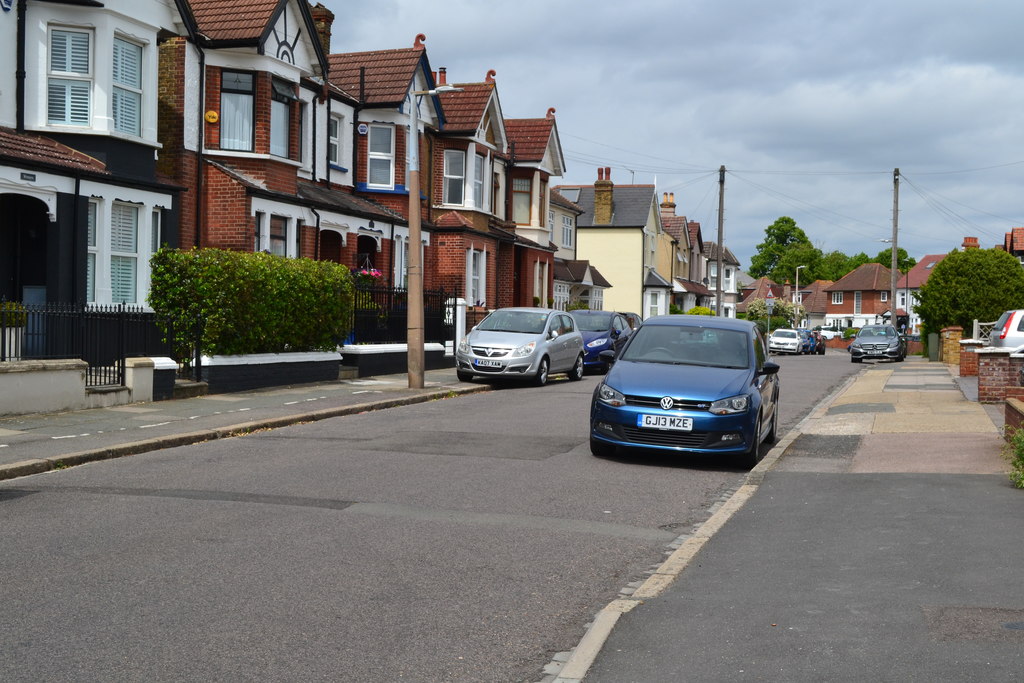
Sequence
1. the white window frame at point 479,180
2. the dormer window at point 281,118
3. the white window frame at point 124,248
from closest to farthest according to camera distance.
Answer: the white window frame at point 124,248
the dormer window at point 281,118
the white window frame at point 479,180

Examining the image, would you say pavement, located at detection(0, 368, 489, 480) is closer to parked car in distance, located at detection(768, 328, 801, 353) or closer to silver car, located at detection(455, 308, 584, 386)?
silver car, located at detection(455, 308, 584, 386)

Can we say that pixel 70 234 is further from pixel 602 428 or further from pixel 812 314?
pixel 812 314

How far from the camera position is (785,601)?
612 centimetres

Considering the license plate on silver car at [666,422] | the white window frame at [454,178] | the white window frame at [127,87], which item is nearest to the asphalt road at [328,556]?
the license plate on silver car at [666,422]

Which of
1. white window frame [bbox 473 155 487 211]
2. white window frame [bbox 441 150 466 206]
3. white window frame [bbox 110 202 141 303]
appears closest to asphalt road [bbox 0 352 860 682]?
white window frame [bbox 110 202 141 303]

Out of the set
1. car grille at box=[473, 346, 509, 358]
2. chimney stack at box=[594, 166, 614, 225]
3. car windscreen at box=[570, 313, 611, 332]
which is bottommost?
car grille at box=[473, 346, 509, 358]

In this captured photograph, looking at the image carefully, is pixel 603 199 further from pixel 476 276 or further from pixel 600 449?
pixel 600 449

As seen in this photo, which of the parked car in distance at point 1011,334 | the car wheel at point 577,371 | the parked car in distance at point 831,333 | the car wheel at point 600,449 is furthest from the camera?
the parked car in distance at point 831,333

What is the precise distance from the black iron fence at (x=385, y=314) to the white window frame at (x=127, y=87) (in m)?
5.58

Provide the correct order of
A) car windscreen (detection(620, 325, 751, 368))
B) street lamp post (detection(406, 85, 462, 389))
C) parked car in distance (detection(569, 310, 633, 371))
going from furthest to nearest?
1. parked car in distance (detection(569, 310, 633, 371))
2. street lamp post (detection(406, 85, 462, 389))
3. car windscreen (detection(620, 325, 751, 368))

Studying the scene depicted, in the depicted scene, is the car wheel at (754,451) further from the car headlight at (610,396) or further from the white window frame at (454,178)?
the white window frame at (454,178)

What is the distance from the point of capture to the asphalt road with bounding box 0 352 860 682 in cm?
517

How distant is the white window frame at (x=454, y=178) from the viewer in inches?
1446

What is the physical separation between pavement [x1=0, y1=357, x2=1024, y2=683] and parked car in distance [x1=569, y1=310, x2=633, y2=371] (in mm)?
13893
